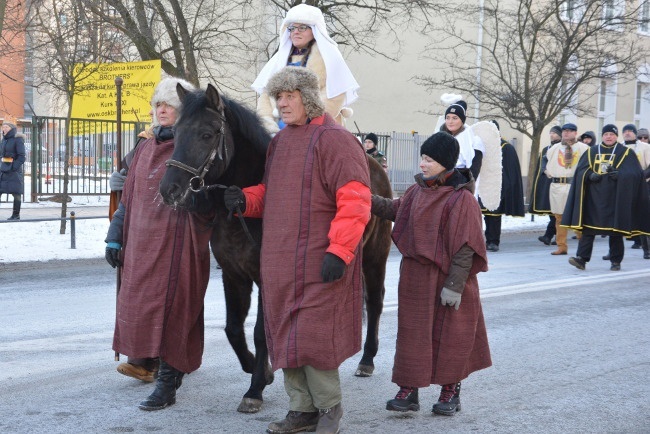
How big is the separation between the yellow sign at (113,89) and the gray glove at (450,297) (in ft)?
33.0

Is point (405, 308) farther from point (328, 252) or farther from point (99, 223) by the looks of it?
point (99, 223)

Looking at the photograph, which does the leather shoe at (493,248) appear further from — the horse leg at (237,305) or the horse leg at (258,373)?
the horse leg at (258,373)

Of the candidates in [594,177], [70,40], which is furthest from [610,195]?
[70,40]

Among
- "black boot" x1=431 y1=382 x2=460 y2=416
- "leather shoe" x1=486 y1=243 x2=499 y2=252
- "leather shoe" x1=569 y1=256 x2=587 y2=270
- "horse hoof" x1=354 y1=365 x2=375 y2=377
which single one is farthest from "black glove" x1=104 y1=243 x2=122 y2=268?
"leather shoe" x1=486 y1=243 x2=499 y2=252

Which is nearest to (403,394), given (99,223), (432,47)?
(99,223)

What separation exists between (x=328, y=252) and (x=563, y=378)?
2.65 metres

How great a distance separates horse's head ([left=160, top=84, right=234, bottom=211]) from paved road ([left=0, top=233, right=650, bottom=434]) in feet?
4.45

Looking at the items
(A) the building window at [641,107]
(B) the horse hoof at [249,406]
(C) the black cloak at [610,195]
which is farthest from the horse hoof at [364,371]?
(A) the building window at [641,107]

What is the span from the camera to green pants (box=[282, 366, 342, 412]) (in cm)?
492

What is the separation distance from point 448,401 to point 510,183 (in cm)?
1163

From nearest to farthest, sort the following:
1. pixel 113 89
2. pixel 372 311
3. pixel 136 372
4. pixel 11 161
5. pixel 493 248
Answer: pixel 136 372 → pixel 372 311 → pixel 493 248 → pixel 113 89 → pixel 11 161

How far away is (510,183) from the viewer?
16.8 metres

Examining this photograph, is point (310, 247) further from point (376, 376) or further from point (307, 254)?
point (376, 376)

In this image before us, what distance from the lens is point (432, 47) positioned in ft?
106
